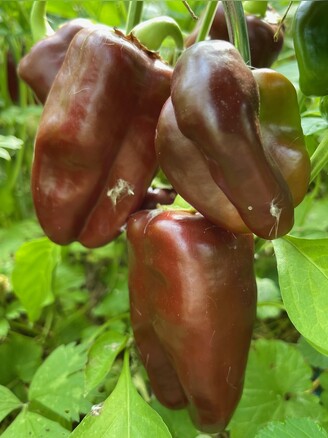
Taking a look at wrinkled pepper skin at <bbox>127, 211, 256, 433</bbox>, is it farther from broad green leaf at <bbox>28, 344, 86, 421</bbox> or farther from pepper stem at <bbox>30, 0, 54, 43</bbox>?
pepper stem at <bbox>30, 0, 54, 43</bbox>

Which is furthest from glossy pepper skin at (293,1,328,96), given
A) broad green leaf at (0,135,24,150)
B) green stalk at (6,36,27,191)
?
green stalk at (6,36,27,191)

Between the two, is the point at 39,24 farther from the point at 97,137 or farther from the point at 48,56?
the point at 97,137

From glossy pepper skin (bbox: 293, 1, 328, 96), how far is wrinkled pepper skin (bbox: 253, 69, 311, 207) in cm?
8

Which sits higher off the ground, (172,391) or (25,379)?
(172,391)

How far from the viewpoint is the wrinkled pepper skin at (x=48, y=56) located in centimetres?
87

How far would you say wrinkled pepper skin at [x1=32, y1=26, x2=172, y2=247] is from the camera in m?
0.69

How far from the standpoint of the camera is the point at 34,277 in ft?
3.41

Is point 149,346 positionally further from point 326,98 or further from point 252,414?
point 326,98

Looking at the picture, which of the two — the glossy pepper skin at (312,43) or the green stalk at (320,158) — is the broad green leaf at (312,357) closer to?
the green stalk at (320,158)

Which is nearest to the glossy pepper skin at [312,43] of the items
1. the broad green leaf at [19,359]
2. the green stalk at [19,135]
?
the broad green leaf at [19,359]

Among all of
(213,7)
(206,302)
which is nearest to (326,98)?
(213,7)

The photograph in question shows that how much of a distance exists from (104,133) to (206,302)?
0.82 ft

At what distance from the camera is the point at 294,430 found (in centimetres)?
64

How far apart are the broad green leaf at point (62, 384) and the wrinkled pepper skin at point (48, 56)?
412mm
